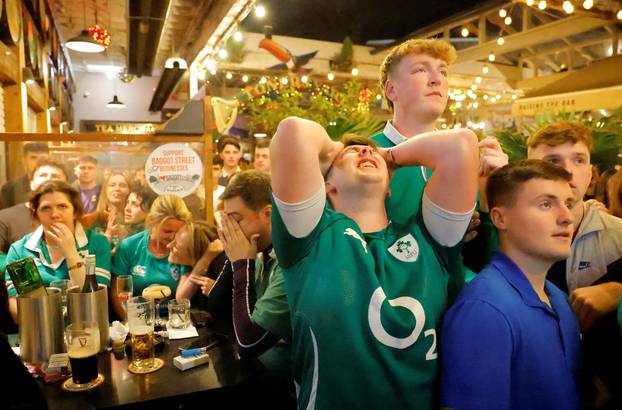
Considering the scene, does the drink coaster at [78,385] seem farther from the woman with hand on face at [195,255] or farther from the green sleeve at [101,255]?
the green sleeve at [101,255]

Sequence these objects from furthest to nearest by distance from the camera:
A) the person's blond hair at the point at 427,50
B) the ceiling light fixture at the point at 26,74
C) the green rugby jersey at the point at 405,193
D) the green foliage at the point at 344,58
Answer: the green foliage at the point at 344,58
the ceiling light fixture at the point at 26,74
the person's blond hair at the point at 427,50
the green rugby jersey at the point at 405,193

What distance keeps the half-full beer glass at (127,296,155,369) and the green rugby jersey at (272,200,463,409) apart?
30.5 inches

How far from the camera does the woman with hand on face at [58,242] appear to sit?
2570 mm

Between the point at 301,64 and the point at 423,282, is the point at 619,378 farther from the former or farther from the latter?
the point at 301,64

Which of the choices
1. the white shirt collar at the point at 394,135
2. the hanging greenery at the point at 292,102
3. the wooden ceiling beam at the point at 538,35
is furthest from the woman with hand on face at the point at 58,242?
the wooden ceiling beam at the point at 538,35

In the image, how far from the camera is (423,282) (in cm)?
135

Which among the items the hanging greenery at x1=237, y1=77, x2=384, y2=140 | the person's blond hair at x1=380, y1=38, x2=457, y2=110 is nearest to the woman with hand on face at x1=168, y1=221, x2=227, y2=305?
the person's blond hair at x1=380, y1=38, x2=457, y2=110

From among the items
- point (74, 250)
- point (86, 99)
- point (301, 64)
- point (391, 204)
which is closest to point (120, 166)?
point (74, 250)

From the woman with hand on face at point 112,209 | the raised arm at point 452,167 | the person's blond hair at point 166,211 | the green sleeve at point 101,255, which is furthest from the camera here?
the woman with hand on face at point 112,209

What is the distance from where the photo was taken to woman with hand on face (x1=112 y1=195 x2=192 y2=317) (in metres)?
2.79

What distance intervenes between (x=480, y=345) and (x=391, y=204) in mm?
564

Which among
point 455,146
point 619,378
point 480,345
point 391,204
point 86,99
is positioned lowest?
point 619,378

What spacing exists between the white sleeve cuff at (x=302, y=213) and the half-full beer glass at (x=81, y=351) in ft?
3.12

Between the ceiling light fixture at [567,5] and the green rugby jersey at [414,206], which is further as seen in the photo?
the ceiling light fixture at [567,5]
